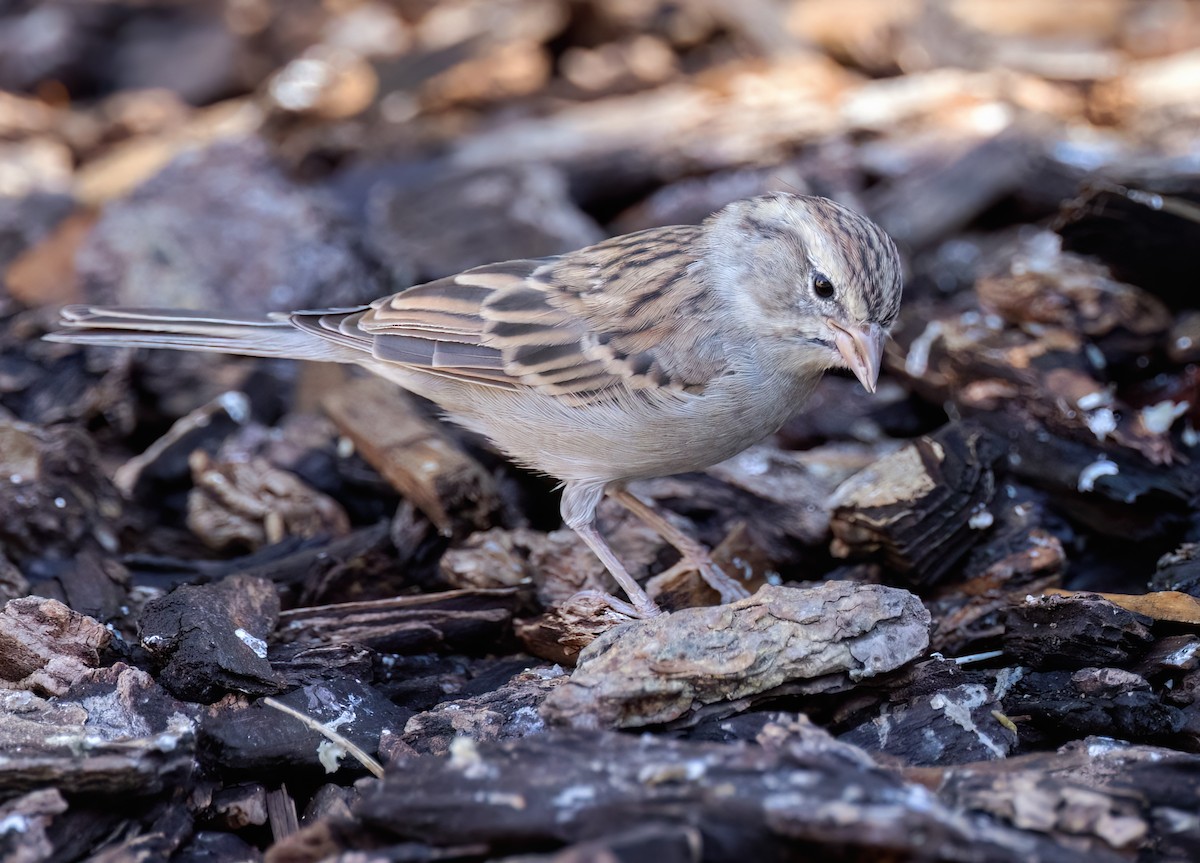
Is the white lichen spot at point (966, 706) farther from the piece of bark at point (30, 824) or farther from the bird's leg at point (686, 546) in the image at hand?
the piece of bark at point (30, 824)

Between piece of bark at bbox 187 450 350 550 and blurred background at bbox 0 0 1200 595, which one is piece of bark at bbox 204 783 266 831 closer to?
piece of bark at bbox 187 450 350 550

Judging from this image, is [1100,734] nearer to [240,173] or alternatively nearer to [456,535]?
[456,535]

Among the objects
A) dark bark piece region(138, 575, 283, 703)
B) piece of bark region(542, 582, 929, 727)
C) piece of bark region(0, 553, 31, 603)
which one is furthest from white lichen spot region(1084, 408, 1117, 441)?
piece of bark region(0, 553, 31, 603)

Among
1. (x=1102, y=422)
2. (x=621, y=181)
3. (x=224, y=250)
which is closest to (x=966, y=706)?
(x=1102, y=422)

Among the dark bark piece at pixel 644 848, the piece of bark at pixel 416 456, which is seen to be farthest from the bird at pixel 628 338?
the dark bark piece at pixel 644 848

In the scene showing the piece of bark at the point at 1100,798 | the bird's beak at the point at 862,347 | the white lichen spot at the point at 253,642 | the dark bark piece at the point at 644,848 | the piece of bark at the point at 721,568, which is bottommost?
the piece of bark at the point at 721,568

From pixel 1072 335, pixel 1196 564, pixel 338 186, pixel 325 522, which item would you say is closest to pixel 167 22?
pixel 338 186
